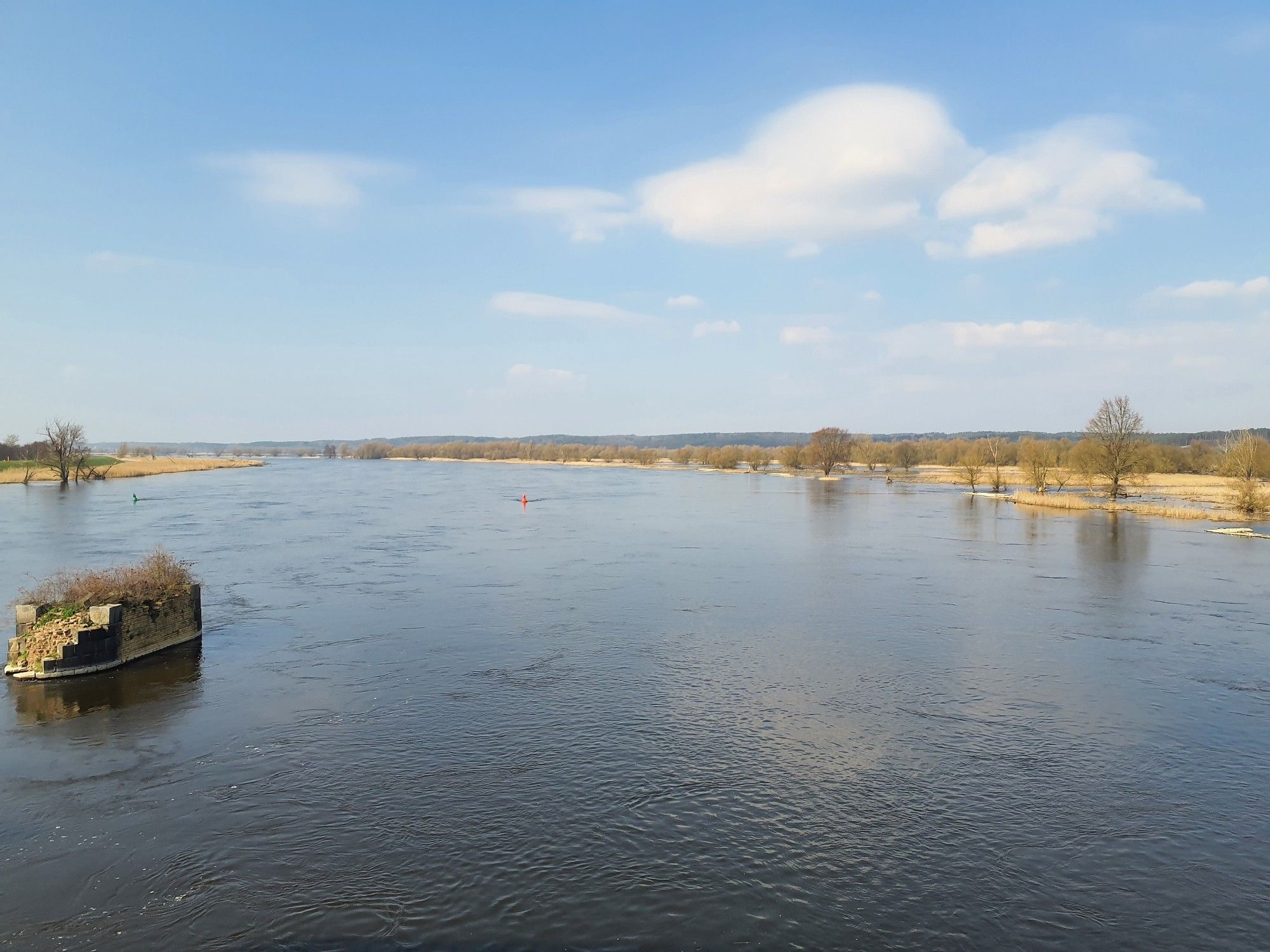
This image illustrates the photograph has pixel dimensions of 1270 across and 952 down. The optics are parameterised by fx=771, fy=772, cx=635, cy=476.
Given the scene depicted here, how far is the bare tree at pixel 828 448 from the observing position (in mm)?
121812

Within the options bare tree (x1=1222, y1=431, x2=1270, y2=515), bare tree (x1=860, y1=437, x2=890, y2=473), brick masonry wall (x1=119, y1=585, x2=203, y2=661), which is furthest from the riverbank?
brick masonry wall (x1=119, y1=585, x2=203, y2=661)

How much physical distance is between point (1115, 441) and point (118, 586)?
242 feet

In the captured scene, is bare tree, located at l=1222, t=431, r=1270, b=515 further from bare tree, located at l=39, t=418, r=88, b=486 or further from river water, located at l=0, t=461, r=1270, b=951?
bare tree, located at l=39, t=418, r=88, b=486

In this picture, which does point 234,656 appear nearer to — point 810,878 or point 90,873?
point 90,873

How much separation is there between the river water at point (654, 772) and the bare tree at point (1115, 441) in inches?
1661

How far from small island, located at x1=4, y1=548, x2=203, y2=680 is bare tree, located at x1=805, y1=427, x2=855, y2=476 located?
106 meters

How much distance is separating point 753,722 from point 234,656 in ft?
43.8

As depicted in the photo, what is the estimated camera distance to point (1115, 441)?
67875 mm

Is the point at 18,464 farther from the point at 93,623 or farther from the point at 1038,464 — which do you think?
the point at 1038,464

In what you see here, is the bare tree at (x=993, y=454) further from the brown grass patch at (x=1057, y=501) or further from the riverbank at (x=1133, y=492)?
the brown grass patch at (x=1057, y=501)

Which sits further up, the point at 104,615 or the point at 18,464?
the point at 18,464

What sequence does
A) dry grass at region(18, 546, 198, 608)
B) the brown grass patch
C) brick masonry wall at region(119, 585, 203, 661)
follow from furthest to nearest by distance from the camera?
the brown grass patch → brick masonry wall at region(119, 585, 203, 661) → dry grass at region(18, 546, 198, 608)

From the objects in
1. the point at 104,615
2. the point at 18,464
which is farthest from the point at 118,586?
the point at 18,464

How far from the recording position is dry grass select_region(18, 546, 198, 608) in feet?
61.3
